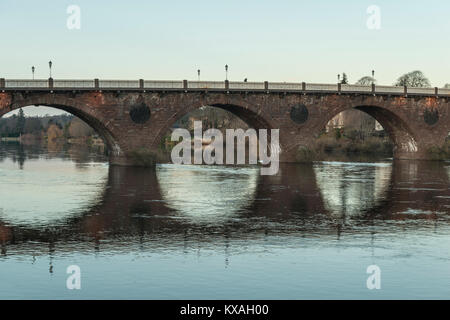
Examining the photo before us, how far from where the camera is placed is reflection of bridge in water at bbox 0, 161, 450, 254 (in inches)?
1019

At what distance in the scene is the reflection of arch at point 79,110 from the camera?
66625 mm

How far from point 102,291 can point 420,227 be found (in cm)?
1622

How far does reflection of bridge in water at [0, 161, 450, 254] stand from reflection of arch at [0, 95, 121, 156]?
14049 millimetres

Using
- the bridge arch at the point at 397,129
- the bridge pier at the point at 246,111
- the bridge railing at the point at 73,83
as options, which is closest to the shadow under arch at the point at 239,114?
the bridge pier at the point at 246,111

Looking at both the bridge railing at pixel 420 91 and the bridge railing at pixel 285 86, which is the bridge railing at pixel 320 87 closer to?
the bridge railing at pixel 285 86

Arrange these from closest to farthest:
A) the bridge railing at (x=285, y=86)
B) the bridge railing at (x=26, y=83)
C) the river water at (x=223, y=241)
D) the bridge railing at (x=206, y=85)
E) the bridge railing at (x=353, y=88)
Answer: the river water at (x=223, y=241), the bridge railing at (x=26, y=83), the bridge railing at (x=206, y=85), the bridge railing at (x=285, y=86), the bridge railing at (x=353, y=88)

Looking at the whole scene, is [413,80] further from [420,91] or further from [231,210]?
[231,210]

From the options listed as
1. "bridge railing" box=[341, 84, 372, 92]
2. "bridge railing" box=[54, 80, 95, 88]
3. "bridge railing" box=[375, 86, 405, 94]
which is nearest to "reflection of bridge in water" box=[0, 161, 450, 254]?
"bridge railing" box=[54, 80, 95, 88]

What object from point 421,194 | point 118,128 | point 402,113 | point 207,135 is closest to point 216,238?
point 421,194

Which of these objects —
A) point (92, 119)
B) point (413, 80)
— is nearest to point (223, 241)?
point (92, 119)

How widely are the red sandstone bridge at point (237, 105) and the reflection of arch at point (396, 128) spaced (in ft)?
0.49

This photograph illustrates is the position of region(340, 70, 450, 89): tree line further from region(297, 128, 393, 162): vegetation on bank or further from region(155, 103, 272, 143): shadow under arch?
region(155, 103, 272, 143): shadow under arch

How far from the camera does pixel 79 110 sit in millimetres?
69000
